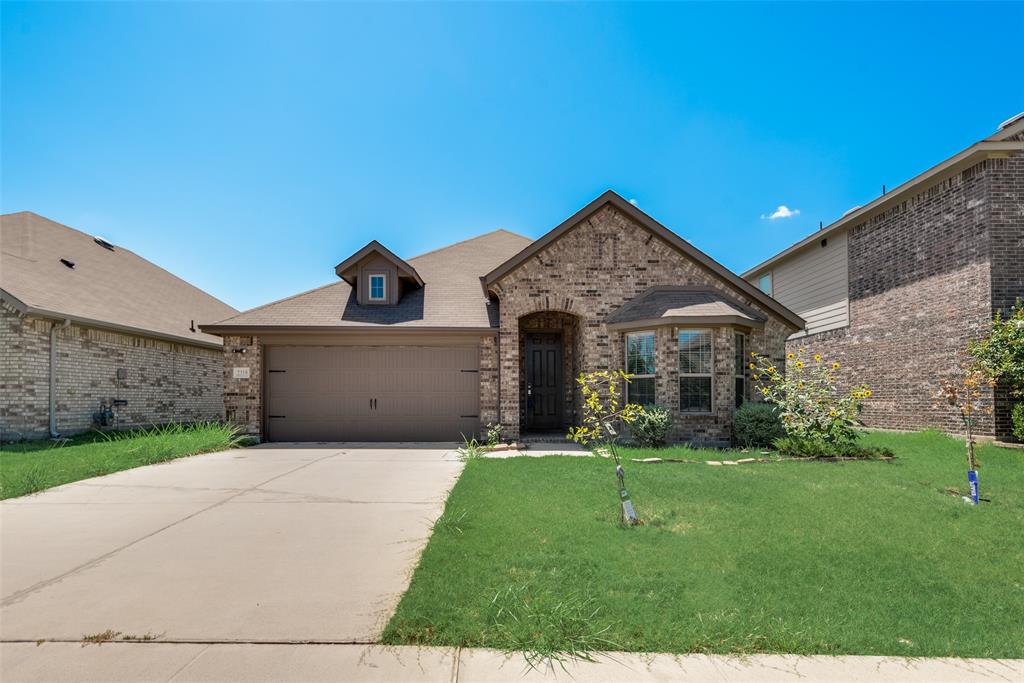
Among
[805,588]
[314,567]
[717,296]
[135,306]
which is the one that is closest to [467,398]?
[717,296]

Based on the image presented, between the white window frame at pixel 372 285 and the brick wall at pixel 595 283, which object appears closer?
the brick wall at pixel 595 283

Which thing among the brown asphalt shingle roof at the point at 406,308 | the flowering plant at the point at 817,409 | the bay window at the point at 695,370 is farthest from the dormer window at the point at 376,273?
the flowering plant at the point at 817,409

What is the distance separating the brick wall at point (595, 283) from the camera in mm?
12578

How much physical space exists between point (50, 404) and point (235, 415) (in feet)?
14.5

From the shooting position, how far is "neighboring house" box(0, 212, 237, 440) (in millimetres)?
11977

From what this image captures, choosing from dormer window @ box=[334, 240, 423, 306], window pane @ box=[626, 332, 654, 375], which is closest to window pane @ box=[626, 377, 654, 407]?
window pane @ box=[626, 332, 654, 375]

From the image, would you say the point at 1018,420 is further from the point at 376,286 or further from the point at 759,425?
the point at 376,286

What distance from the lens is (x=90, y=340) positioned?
44.8ft

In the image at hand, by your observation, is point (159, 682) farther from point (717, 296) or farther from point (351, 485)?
point (717, 296)

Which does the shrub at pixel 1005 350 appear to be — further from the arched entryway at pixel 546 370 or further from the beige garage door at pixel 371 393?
the beige garage door at pixel 371 393

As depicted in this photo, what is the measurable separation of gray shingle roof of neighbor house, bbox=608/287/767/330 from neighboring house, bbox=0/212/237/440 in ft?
44.7

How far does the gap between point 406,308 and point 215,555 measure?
9414 millimetres

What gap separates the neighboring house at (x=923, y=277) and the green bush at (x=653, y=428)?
7089 mm

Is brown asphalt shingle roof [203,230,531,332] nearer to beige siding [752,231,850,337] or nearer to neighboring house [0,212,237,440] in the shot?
neighboring house [0,212,237,440]
